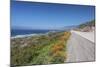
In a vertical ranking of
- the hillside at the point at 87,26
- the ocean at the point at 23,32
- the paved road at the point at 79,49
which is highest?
the hillside at the point at 87,26

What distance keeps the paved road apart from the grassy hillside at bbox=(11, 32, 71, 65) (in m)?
0.07

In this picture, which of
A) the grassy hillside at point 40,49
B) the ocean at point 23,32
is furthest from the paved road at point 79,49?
the ocean at point 23,32

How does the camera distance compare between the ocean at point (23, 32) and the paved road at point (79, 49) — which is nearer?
the ocean at point (23, 32)

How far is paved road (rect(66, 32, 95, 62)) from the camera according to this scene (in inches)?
112

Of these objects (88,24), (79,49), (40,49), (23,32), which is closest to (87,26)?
(88,24)

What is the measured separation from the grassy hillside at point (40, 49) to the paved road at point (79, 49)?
74mm

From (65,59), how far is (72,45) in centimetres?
22

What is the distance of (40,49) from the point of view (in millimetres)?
2713

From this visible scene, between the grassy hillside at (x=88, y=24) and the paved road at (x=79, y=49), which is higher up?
the grassy hillside at (x=88, y=24)

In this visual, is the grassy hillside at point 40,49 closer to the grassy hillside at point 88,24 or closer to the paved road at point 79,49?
the paved road at point 79,49

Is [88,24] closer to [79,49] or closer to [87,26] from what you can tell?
[87,26]

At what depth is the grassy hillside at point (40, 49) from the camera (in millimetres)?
2600
